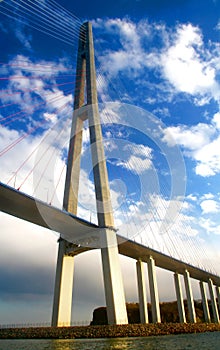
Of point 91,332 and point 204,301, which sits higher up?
point 204,301

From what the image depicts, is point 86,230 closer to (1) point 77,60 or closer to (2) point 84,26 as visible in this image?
(1) point 77,60

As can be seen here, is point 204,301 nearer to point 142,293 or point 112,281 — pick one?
point 142,293

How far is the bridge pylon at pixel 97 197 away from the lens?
20.0 m

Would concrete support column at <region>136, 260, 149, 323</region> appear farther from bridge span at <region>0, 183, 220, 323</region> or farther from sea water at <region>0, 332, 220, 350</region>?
→ sea water at <region>0, 332, 220, 350</region>

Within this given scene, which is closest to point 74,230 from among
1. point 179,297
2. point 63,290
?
point 63,290

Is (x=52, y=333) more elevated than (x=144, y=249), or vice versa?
(x=144, y=249)

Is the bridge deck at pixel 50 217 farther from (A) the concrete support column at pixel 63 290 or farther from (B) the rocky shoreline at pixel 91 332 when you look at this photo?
(B) the rocky shoreline at pixel 91 332

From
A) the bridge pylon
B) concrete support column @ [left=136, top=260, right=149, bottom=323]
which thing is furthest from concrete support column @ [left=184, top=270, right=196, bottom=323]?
the bridge pylon

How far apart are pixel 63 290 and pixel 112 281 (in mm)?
5289

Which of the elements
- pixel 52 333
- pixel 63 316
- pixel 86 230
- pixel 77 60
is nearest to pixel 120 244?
pixel 86 230

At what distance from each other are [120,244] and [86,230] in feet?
20.4

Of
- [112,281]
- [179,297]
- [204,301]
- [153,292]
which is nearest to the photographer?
[112,281]

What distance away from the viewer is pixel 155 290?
32844 millimetres

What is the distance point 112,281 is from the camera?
1973 cm
